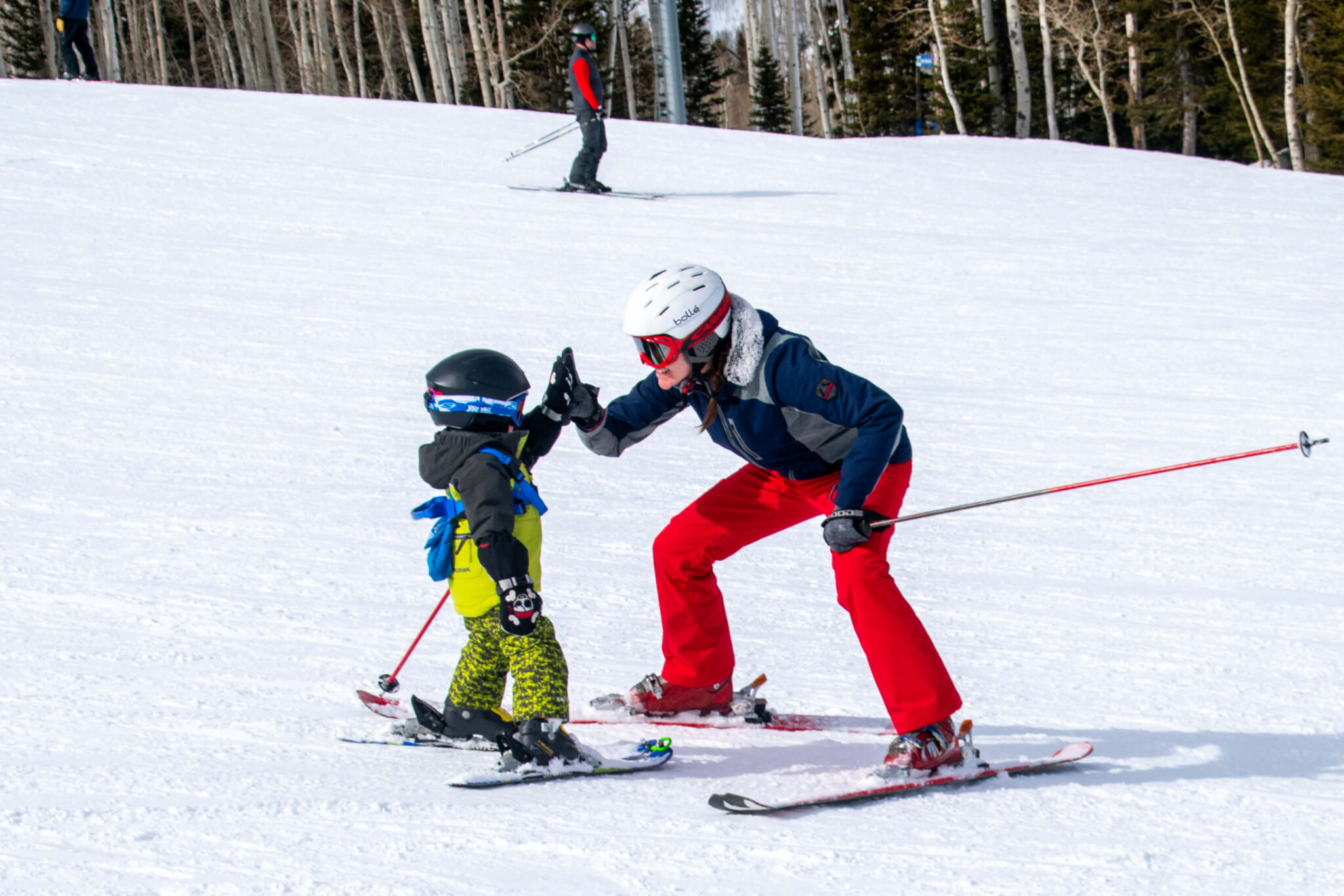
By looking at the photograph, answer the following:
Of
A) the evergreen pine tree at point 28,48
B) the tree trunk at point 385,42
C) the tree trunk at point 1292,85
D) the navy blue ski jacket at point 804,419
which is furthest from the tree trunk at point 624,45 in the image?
the navy blue ski jacket at point 804,419

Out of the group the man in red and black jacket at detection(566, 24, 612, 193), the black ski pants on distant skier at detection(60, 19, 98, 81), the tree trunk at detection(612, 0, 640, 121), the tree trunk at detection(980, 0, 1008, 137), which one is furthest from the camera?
the tree trunk at detection(612, 0, 640, 121)

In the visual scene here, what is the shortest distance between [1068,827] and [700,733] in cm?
112

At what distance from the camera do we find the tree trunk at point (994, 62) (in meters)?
30.0

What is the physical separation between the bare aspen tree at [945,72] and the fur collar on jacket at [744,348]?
2882 cm

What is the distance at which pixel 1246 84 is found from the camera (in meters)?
30.1

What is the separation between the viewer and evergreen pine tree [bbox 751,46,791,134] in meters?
37.7

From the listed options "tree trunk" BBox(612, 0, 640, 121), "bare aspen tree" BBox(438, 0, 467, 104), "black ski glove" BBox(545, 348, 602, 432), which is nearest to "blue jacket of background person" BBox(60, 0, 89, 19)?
"bare aspen tree" BBox(438, 0, 467, 104)

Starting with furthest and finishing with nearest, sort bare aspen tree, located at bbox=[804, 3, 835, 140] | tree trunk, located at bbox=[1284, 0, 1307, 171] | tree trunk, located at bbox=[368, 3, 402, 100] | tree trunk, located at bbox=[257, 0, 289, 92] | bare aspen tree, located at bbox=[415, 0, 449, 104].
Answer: tree trunk, located at bbox=[368, 3, 402, 100] → bare aspen tree, located at bbox=[804, 3, 835, 140] → tree trunk, located at bbox=[257, 0, 289, 92] → bare aspen tree, located at bbox=[415, 0, 449, 104] → tree trunk, located at bbox=[1284, 0, 1307, 171]

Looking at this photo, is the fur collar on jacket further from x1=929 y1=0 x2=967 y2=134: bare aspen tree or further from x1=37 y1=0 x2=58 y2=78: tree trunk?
x1=37 y1=0 x2=58 y2=78: tree trunk

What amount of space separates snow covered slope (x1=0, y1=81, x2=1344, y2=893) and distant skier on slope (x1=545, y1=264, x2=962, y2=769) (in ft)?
1.09

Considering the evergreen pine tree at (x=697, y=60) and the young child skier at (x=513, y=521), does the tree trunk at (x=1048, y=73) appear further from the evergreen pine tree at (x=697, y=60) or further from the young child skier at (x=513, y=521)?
the young child skier at (x=513, y=521)

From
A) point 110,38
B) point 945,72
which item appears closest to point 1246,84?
point 945,72

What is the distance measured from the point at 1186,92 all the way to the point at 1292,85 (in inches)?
248

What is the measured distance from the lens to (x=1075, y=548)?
5352 millimetres
